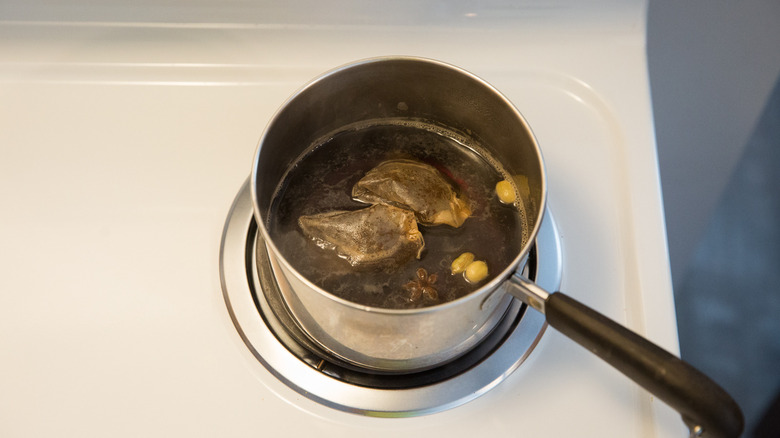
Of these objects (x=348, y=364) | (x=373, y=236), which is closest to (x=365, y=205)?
(x=373, y=236)

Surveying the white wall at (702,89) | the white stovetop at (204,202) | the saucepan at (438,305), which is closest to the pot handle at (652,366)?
the saucepan at (438,305)

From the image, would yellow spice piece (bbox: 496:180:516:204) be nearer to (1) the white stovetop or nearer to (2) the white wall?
(1) the white stovetop

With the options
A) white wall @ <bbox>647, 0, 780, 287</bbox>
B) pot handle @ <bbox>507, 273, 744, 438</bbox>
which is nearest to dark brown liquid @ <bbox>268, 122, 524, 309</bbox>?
pot handle @ <bbox>507, 273, 744, 438</bbox>

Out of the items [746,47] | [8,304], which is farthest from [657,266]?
[8,304]

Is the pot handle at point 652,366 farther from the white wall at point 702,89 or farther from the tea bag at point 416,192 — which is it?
the white wall at point 702,89

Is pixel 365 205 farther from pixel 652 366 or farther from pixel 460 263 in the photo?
pixel 652 366

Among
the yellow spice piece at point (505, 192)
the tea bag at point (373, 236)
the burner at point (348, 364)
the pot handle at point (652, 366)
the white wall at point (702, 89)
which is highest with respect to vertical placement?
the white wall at point (702, 89)

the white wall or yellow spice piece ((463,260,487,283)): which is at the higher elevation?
the white wall
